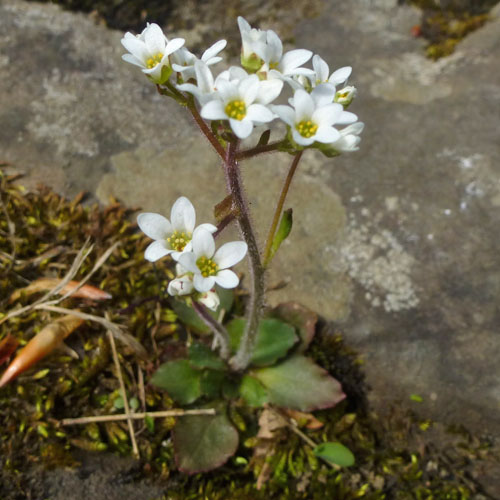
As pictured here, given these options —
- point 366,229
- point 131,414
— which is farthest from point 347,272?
point 131,414

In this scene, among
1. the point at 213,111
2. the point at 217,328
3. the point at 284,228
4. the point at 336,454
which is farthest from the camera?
the point at 336,454

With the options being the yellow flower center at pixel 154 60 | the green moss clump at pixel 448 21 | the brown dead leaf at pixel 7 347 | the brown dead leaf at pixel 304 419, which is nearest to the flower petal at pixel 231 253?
the yellow flower center at pixel 154 60

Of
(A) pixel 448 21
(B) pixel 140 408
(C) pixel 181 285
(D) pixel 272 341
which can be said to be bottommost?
(B) pixel 140 408

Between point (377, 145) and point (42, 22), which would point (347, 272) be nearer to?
point (377, 145)

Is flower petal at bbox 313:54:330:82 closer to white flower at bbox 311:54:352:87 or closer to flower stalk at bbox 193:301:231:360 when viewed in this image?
white flower at bbox 311:54:352:87

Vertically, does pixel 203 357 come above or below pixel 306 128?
below

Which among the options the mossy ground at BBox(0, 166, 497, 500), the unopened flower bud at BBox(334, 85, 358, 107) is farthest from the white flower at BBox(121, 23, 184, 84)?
the mossy ground at BBox(0, 166, 497, 500)

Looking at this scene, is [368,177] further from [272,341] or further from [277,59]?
[277,59]

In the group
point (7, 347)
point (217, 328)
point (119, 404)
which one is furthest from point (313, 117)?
point (7, 347)
